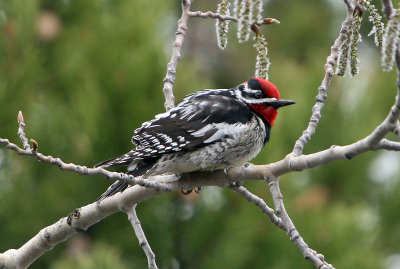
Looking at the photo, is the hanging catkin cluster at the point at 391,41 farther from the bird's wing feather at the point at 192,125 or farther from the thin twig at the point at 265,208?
the bird's wing feather at the point at 192,125

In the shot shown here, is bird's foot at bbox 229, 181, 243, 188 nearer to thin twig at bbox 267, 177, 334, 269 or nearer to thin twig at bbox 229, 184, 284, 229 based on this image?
thin twig at bbox 229, 184, 284, 229

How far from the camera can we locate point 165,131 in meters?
3.13

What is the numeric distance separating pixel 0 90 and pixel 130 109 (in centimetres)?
100

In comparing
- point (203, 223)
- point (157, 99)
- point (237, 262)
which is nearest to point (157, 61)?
point (157, 99)

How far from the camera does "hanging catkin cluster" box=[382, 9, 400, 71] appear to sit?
5.43 feet

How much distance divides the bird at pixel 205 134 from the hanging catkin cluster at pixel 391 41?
4.65 ft

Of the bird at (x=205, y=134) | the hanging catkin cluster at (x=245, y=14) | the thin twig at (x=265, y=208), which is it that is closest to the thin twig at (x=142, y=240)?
the bird at (x=205, y=134)

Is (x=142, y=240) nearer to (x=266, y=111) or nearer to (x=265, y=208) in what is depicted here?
(x=265, y=208)

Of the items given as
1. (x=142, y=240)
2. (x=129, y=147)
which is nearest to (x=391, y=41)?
(x=142, y=240)

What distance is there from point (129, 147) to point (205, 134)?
1.52m

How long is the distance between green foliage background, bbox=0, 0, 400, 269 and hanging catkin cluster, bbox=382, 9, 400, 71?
2402mm

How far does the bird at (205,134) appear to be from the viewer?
9.87 ft

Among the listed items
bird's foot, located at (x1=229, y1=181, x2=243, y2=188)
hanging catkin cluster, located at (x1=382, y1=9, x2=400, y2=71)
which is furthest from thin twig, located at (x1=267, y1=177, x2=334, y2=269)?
hanging catkin cluster, located at (x1=382, y1=9, x2=400, y2=71)

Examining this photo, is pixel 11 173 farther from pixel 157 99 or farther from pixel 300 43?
pixel 300 43
